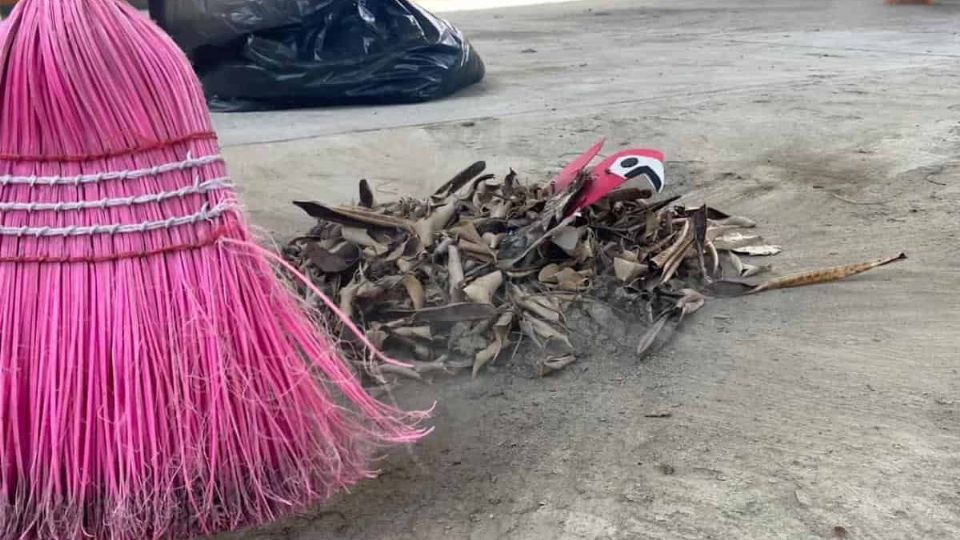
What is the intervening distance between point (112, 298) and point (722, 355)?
1299 mm

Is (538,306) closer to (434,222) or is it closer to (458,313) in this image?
(458,313)

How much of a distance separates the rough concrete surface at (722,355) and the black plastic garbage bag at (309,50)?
0.58 feet

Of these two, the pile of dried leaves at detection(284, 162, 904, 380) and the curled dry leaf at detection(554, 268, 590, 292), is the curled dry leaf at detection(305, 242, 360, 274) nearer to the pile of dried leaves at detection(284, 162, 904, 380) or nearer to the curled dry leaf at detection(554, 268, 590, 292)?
the pile of dried leaves at detection(284, 162, 904, 380)

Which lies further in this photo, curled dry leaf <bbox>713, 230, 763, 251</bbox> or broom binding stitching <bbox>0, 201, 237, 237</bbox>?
curled dry leaf <bbox>713, 230, 763, 251</bbox>

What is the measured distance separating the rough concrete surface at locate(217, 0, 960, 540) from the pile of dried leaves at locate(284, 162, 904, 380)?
8cm

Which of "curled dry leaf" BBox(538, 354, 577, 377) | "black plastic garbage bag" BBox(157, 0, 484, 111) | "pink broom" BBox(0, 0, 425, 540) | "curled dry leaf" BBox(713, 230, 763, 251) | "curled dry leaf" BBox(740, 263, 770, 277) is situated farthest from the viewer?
"black plastic garbage bag" BBox(157, 0, 484, 111)

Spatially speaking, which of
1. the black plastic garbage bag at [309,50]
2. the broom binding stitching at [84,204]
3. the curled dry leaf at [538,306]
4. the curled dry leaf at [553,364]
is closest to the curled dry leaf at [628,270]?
the curled dry leaf at [538,306]

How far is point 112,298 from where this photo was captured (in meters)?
1.30

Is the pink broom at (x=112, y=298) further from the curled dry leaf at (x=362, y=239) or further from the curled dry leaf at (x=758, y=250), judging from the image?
the curled dry leaf at (x=758, y=250)

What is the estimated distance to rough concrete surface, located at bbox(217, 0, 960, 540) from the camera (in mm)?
1529

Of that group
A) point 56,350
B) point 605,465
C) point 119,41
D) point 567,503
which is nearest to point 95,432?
point 56,350

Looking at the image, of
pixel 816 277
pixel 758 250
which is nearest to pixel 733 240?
pixel 758 250

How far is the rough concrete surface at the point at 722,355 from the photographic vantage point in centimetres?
153

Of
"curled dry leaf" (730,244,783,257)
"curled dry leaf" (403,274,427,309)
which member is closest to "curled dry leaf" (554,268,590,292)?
"curled dry leaf" (403,274,427,309)
